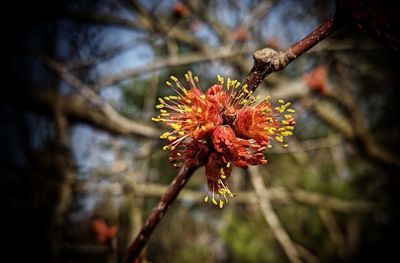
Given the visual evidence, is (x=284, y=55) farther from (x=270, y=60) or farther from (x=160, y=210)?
(x=160, y=210)

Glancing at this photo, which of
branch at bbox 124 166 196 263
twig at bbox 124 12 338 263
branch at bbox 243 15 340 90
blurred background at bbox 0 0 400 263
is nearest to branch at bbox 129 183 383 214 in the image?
blurred background at bbox 0 0 400 263

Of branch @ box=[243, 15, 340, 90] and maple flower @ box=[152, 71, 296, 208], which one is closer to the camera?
branch @ box=[243, 15, 340, 90]

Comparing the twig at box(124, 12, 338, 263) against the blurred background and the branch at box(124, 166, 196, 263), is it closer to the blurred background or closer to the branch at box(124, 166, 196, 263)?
the branch at box(124, 166, 196, 263)

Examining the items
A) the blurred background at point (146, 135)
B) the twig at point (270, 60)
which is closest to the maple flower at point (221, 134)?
the twig at point (270, 60)

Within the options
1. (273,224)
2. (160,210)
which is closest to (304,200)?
(273,224)

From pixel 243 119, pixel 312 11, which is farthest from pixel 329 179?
pixel 243 119

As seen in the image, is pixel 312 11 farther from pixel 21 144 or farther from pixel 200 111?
pixel 21 144

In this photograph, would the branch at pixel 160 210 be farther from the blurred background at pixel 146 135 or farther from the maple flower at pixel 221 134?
the blurred background at pixel 146 135
